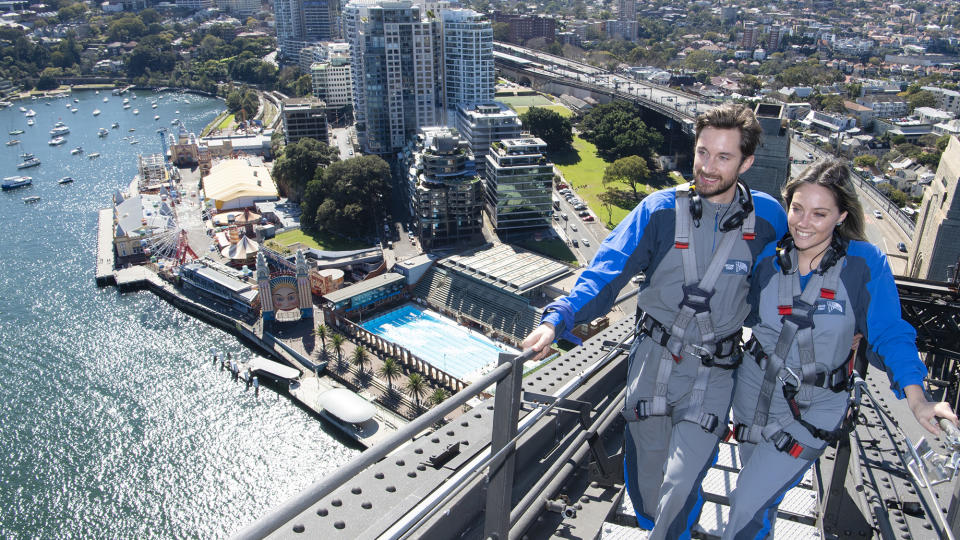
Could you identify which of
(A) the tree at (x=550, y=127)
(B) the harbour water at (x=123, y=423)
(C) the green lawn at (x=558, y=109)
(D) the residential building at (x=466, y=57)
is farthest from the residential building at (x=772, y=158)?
(C) the green lawn at (x=558, y=109)

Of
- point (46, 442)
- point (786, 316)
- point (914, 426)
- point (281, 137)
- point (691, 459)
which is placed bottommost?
point (46, 442)

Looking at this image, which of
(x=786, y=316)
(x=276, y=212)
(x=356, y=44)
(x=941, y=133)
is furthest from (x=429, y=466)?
(x=941, y=133)

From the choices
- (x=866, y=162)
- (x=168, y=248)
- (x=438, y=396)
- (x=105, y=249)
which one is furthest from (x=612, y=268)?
(x=866, y=162)

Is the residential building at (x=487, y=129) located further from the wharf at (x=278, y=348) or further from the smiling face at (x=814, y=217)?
the smiling face at (x=814, y=217)

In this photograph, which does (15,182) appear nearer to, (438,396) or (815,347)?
(438,396)

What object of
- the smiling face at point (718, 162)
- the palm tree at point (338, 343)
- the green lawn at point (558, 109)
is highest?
the smiling face at point (718, 162)

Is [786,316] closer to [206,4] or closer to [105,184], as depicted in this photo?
[105,184]

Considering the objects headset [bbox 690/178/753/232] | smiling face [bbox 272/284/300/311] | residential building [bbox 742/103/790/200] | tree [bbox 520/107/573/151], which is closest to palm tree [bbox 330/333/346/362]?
smiling face [bbox 272/284/300/311]
